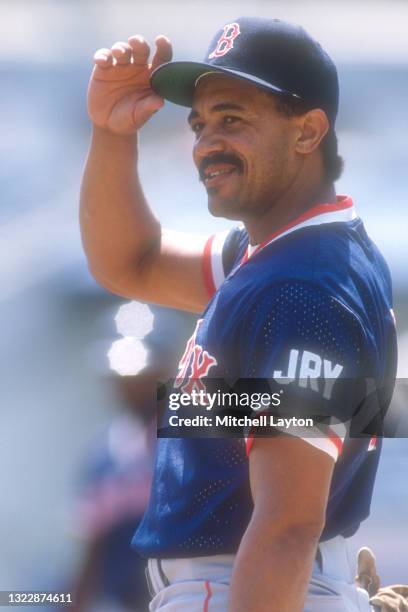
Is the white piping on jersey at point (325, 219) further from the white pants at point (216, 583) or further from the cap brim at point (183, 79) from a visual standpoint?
the white pants at point (216, 583)

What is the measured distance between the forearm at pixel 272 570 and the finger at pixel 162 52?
2.27 feet

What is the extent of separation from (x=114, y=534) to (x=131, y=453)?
0.14 m

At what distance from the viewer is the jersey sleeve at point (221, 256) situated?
1331 mm

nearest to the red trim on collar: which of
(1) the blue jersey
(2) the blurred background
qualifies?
(1) the blue jersey

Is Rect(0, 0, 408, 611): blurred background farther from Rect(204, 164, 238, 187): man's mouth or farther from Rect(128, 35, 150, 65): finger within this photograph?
Rect(204, 164, 238, 187): man's mouth

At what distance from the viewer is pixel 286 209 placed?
45.3 inches

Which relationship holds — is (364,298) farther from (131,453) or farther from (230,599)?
(131,453)

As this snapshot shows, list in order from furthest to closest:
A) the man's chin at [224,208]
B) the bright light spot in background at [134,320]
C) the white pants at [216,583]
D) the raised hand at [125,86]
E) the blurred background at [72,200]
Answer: the bright light spot in background at [134,320], the blurred background at [72,200], the raised hand at [125,86], the man's chin at [224,208], the white pants at [216,583]

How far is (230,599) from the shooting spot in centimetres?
94

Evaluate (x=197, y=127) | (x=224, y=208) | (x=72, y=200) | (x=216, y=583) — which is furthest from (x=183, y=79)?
(x=216, y=583)

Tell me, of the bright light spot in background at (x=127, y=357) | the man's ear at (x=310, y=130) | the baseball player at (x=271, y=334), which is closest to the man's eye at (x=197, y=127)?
the baseball player at (x=271, y=334)

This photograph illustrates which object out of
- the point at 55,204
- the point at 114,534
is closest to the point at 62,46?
the point at 55,204

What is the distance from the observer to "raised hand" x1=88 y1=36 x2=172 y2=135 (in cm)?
128

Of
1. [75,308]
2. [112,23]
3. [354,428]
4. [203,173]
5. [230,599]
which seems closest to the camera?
[230,599]
